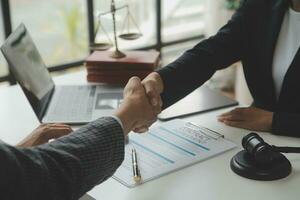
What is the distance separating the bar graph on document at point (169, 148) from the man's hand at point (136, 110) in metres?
0.05

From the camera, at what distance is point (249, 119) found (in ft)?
5.09

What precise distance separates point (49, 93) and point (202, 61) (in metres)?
0.60

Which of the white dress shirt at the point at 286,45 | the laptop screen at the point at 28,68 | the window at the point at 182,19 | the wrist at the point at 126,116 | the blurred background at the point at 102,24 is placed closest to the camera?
the wrist at the point at 126,116

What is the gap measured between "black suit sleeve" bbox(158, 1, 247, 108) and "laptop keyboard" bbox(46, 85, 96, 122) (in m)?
0.29

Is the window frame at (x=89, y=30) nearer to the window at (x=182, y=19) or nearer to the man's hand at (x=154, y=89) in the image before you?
the window at (x=182, y=19)

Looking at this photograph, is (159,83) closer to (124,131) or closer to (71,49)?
(124,131)

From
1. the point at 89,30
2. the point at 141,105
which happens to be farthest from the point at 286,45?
the point at 89,30

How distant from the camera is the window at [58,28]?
3.10 m

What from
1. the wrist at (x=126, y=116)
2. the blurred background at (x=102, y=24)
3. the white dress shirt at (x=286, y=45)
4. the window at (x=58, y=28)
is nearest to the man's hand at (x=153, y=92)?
the wrist at (x=126, y=116)

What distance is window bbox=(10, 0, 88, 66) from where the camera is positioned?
10.2ft

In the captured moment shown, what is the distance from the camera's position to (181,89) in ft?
5.47

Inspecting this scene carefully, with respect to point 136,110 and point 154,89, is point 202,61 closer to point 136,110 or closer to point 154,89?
point 154,89

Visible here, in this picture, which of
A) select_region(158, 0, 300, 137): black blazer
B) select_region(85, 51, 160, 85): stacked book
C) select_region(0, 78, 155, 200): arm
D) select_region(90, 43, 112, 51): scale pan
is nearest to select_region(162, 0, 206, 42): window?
select_region(90, 43, 112, 51): scale pan

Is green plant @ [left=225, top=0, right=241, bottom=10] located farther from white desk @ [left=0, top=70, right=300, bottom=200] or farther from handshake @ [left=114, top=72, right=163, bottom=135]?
white desk @ [left=0, top=70, right=300, bottom=200]
